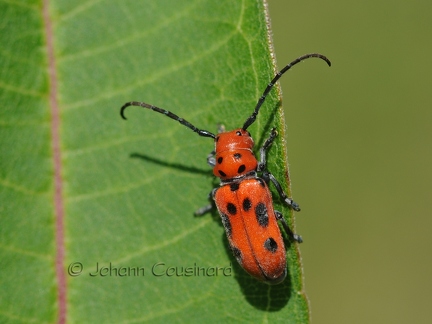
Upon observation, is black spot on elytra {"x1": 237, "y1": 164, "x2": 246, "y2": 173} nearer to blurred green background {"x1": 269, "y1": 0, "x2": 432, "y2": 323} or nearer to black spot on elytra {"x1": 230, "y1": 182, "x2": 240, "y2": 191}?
black spot on elytra {"x1": 230, "y1": 182, "x2": 240, "y2": 191}

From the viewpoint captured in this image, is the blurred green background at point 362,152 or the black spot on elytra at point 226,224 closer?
the black spot on elytra at point 226,224

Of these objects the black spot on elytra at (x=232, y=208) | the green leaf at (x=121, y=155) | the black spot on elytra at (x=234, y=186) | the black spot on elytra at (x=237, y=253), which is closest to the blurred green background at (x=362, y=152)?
the black spot on elytra at (x=234, y=186)

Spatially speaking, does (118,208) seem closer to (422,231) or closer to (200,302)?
(200,302)

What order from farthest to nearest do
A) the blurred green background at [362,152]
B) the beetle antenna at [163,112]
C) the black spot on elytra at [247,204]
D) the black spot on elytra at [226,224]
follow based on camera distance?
the blurred green background at [362,152], the black spot on elytra at [247,204], the black spot on elytra at [226,224], the beetle antenna at [163,112]

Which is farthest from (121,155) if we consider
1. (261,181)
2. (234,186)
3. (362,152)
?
(362,152)

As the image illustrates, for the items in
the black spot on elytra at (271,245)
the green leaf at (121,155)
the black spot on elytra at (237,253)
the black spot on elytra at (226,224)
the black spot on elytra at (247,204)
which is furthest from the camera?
the black spot on elytra at (247,204)

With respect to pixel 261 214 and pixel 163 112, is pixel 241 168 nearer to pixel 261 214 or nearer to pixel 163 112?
pixel 261 214

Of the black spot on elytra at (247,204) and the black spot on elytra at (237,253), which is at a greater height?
the black spot on elytra at (247,204)

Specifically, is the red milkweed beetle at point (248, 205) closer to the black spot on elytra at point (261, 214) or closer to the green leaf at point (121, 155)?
the black spot on elytra at point (261, 214)
